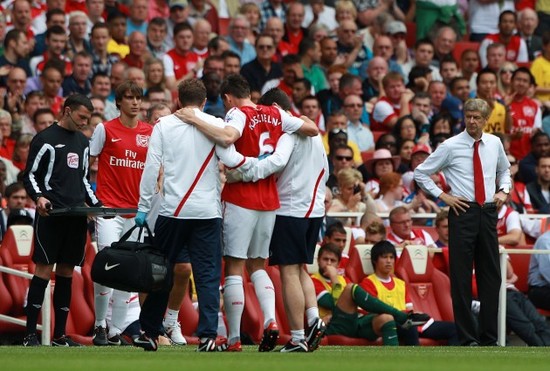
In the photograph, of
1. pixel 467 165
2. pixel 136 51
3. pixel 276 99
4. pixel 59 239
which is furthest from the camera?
pixel 136 51

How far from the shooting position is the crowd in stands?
65.3 feet

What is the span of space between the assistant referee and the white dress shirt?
3.50m

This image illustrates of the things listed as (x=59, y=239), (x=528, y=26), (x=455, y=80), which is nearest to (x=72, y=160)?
(x=59, y=239)

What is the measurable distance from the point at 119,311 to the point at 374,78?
9783mm

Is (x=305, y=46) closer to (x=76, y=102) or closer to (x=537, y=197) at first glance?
(x=537, y=197)

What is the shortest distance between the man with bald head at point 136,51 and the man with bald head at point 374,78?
3526mm

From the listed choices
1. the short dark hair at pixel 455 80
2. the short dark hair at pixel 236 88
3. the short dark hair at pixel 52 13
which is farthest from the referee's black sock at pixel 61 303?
the short dark hair at pixel 455 80

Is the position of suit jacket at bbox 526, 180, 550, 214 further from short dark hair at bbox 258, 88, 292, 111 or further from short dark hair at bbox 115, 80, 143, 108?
short dark hair at bbox 258, 88, 292, 111

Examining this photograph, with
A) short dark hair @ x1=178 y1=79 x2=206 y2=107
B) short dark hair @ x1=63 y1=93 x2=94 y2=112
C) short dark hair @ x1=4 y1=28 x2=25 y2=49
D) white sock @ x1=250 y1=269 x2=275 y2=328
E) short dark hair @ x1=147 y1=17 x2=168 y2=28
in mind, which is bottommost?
white sock @ x1=250 y1=269 x2=275 y2=328

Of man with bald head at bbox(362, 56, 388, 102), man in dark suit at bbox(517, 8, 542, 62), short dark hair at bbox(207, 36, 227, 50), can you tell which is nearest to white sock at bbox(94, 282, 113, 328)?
short dark hair at bbox(207, 36, 227, 50)

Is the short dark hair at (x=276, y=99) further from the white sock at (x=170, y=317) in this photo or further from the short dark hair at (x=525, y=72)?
the short dark hair at (x=525, y=72)

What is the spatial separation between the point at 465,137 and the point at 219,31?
981 cm

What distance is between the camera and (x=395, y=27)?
25.7 metres

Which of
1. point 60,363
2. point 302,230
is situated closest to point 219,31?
point 302,230
